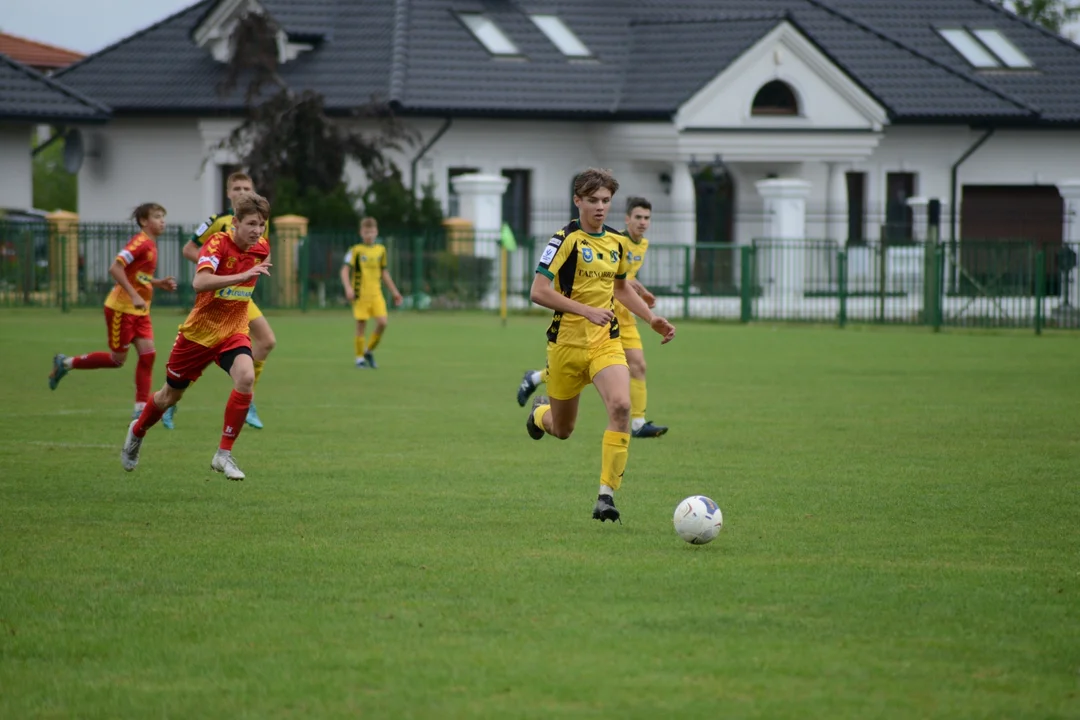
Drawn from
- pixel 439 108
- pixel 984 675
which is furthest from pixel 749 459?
pixel 439 108

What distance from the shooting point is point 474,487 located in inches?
429

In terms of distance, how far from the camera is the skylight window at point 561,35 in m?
43.4

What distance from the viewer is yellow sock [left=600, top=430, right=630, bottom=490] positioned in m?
9.40

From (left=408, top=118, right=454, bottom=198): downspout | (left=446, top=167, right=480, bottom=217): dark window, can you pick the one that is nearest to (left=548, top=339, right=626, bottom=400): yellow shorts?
(left=408, top=118, right=454, bottom=198): downspout

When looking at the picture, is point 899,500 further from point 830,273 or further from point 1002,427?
point 830,273

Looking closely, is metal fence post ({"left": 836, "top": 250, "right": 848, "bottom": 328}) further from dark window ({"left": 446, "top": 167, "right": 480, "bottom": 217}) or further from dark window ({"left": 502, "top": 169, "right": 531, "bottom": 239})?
dark window ({"left": 446, "top": 167, "right": 480, "bottom": 217})

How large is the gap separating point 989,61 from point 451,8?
15345 mm

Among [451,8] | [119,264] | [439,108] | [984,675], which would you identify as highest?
[451,8]

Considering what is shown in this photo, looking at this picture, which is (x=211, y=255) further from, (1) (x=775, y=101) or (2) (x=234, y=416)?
(1) (x=775, y=101)

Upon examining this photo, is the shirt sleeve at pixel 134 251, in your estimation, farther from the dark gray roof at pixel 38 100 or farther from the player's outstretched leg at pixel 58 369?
the dark gray roof at pixel 38 100

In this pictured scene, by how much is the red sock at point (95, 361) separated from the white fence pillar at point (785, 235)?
71.1 feet

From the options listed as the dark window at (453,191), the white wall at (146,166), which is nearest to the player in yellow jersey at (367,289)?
the dark window at (453,191)

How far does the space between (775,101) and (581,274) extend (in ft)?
108

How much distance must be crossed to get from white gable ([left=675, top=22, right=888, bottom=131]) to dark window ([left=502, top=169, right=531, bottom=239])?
4.80 meters
